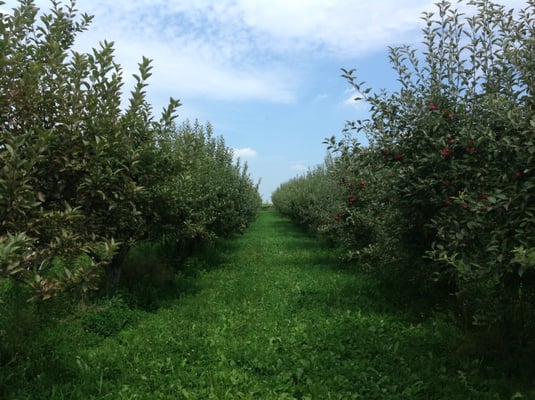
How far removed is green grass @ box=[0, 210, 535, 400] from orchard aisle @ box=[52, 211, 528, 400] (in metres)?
0.02

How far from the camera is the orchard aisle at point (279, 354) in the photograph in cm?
478

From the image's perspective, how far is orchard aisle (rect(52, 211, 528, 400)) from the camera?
4.78 metres

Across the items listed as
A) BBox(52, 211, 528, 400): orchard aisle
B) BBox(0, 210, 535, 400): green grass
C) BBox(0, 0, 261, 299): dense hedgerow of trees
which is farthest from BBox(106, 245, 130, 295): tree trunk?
BBox(0, 0, 261, 299): dense hedgerow of trees

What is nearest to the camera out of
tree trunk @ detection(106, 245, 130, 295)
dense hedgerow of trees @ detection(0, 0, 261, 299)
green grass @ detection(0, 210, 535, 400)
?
dense hedgerow of trees @ detection(0, 0, 261, 299)

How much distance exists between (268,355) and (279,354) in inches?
7.4

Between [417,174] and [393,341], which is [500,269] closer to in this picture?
[417,174]

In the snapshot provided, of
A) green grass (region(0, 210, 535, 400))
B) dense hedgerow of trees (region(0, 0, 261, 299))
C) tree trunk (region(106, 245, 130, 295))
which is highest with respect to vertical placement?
dense hedgerow of trees (region(0, 0, 261, 299))

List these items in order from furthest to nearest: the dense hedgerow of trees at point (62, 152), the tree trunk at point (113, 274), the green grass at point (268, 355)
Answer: the tree trunk at point (113, 274), the green grass at point (268, 355), the dense hedgerow of trees at point (62, 152)

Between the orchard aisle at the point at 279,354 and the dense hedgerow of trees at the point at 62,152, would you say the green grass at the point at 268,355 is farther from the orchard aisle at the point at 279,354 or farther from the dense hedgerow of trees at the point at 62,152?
the dense hedgerow of trees at the point at 62,152

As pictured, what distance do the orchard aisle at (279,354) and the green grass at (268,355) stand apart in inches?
0.6

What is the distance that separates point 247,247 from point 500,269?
49.1 feet

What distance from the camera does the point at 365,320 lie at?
23.6ft

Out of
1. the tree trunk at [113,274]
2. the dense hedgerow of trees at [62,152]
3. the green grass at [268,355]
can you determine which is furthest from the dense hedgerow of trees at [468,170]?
the tree trunk at [113,274]

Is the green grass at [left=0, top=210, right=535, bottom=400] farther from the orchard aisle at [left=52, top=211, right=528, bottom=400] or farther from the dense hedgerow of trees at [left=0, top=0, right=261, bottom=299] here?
the dense hedgerow of trees at [left=0, top=0, right=261, bottom=299]
